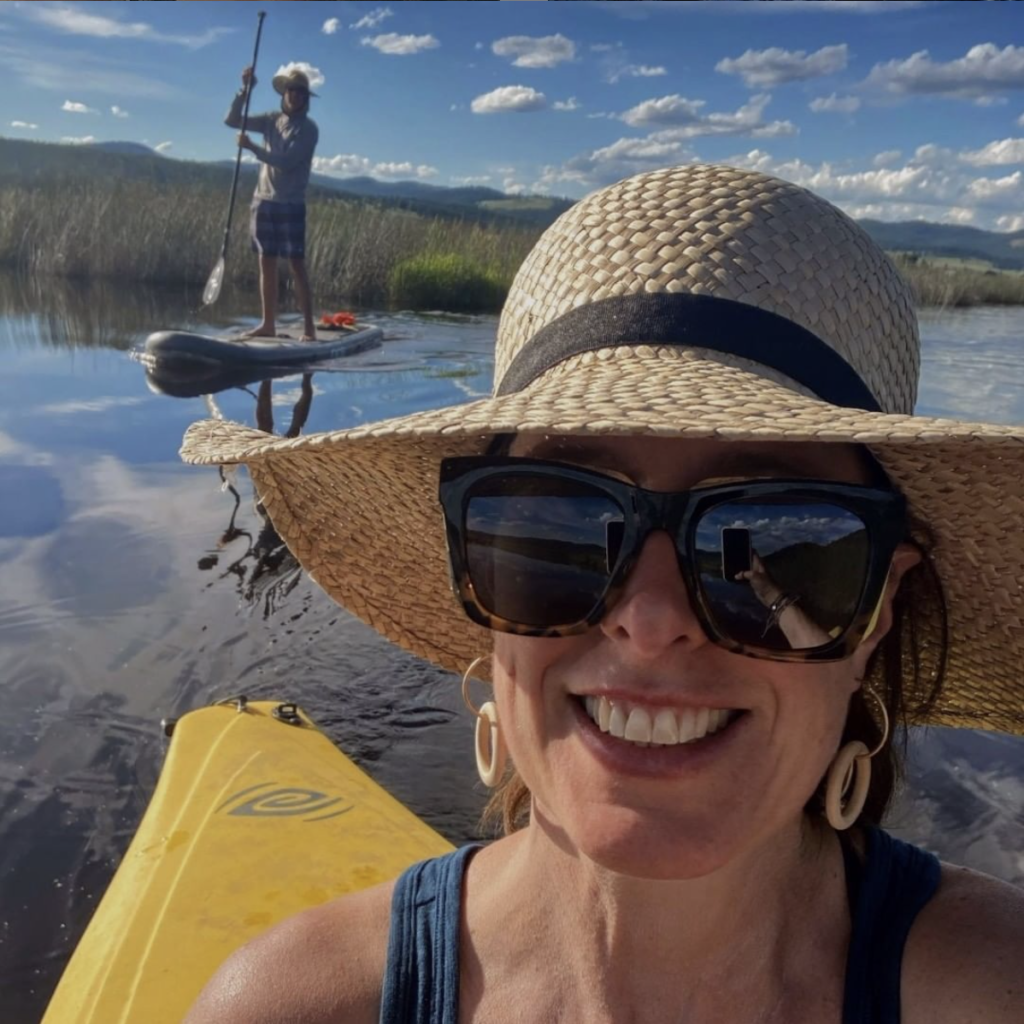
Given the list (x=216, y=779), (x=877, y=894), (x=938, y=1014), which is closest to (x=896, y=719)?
(x=877, y=894)

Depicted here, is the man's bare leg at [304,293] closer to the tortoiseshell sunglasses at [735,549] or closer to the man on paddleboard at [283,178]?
the man on paddleboard at [283,178]

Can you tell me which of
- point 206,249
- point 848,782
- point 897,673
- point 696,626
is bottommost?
point 848,782

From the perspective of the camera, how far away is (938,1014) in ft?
3.58

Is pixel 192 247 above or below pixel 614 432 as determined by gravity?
above

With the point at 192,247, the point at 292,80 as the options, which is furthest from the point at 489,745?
the point at 192,247

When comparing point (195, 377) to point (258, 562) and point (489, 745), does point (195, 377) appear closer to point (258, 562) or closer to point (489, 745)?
point (258, 562)

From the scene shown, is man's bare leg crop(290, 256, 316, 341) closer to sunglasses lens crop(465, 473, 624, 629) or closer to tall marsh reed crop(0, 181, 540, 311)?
tall marsh reed crop(0, 181, 540, 311)

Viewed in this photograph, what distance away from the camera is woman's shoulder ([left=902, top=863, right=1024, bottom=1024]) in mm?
1079

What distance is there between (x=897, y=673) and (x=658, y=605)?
1.68 ft

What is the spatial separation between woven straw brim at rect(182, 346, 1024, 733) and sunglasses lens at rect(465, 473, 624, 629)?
0.09 m

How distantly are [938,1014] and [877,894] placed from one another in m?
0.16

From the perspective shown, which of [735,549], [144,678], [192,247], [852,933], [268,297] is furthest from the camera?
[192,247]

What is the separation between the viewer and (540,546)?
1.18 metres

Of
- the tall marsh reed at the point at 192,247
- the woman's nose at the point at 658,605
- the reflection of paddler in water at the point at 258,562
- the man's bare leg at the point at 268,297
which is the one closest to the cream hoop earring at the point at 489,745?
the woman's nose at the point at 658,605
